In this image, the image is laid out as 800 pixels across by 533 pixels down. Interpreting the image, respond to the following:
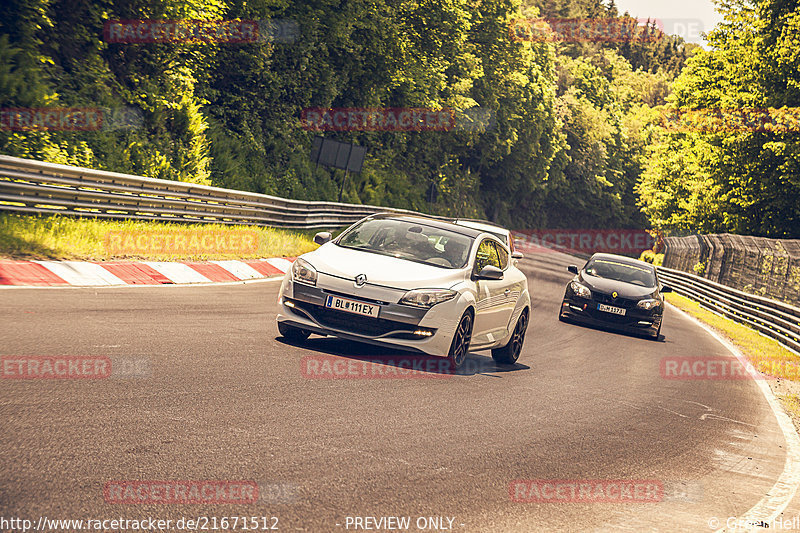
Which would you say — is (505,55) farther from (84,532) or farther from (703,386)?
(84,532)

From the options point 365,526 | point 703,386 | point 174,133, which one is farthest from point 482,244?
point 174,133

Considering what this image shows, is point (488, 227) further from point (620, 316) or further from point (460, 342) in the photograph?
point (460, 342)

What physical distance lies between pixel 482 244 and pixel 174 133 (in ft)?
55.9

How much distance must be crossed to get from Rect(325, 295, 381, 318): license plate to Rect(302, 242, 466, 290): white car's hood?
25 centimetres

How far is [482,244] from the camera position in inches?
422

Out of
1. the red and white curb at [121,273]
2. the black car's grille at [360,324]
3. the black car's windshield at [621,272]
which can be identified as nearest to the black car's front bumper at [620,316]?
the black car's windshield at [621,272]

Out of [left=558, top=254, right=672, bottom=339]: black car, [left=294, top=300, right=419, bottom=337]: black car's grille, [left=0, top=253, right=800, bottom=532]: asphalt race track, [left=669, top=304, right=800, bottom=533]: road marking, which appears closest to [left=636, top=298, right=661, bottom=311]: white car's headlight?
[left=558, top=254, right=672, bottom=339]: black car

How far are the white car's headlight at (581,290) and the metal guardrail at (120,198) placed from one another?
824cm

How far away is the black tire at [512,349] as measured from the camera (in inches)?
444

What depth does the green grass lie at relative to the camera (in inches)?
502

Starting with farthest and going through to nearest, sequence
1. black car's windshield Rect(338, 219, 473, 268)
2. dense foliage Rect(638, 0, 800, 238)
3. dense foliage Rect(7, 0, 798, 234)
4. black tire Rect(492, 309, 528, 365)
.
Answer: dense foliage Rect(638, 0, 800, 238) → dense foliage Rect(7, 0, 798, 234) → black tire Rect(492, 309, 528, 365) → black car's windshield Rect(338, 219, 473, 268)

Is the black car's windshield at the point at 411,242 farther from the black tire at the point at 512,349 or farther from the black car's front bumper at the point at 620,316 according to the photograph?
the black car's front bumper at the point at 620,316

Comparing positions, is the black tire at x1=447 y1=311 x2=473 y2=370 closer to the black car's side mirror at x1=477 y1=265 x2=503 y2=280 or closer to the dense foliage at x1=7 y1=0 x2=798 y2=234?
the black car's side mirror at x1=477 y1=265 x2=503 y2=280

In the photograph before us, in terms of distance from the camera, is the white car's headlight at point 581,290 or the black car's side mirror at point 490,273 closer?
the black car's side mirror at point 490,273
